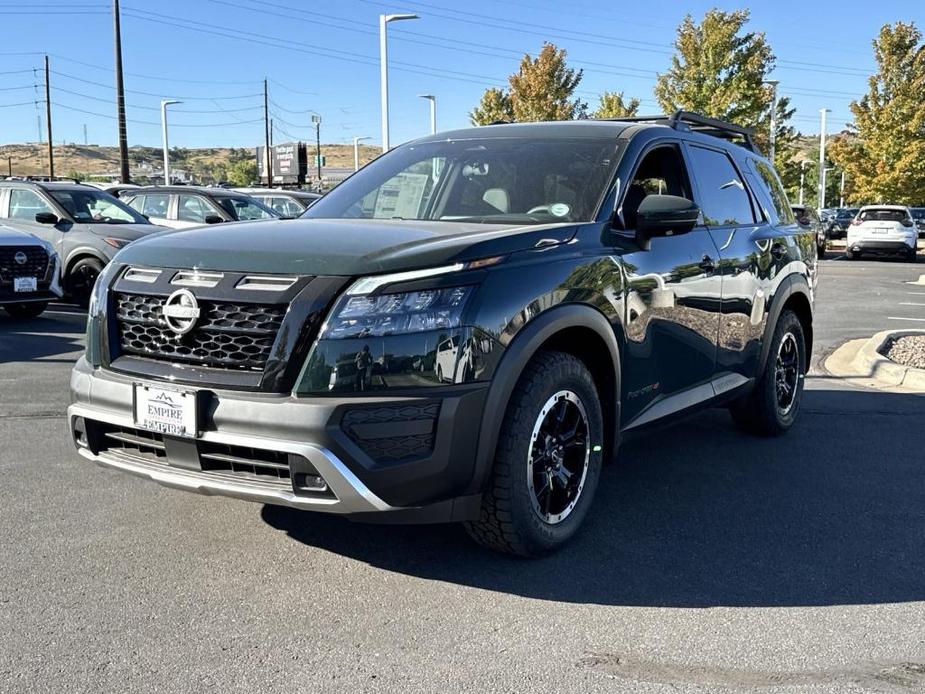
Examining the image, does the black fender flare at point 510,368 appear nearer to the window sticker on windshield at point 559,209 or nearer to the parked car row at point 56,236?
the window sticker on windshield at point 559,209

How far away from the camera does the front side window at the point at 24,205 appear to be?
1251 cm

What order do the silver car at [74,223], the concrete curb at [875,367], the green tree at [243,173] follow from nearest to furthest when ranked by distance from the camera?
the concrete curb at [875,367] → the silver car at [74,223] → the green tree at [243,173]

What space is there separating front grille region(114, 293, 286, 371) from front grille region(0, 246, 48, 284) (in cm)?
777

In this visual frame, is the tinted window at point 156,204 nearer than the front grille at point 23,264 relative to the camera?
No

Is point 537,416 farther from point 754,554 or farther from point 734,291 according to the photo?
point 734,291

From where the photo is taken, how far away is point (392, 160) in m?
5.17

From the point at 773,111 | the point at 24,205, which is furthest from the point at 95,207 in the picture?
the point at 773,111

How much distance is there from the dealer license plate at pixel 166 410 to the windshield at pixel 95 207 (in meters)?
9.84

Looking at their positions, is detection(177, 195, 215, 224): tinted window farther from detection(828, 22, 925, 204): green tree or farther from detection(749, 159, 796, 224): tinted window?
detection(828, 22, 925, 204): green tree

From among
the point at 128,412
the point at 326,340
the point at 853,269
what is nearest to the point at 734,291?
the point at 326,340

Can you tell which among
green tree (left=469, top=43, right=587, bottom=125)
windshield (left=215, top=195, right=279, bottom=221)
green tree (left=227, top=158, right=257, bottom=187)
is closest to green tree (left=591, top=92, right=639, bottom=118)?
green tree (left=469, top=43, right=587, bottom=125)

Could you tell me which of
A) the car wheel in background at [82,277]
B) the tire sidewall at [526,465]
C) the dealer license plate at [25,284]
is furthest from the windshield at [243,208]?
the tire sidewall at [526,465]

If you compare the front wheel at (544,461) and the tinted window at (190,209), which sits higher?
the tinted window at (190,209)

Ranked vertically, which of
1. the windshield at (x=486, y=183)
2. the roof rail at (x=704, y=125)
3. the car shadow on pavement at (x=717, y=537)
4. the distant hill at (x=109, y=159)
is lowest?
the car shadow on pavement at (x=717, y=537)
